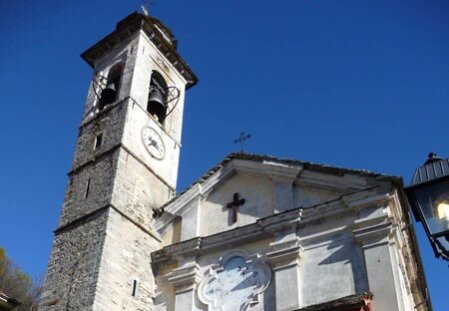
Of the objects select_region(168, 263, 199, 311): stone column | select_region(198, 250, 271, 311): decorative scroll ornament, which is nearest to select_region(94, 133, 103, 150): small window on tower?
select_region(168, 263, 199, 311): stone column

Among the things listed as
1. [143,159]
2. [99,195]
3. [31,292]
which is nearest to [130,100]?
[143,159]

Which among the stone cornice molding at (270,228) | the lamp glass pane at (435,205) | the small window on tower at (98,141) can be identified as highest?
the small window on tower at (98,141)

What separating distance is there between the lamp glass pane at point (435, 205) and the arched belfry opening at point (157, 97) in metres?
14.1

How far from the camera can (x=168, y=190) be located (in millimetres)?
16422

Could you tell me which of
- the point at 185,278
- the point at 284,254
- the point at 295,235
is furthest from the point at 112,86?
the point at 284,254

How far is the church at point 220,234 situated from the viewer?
1186 centimetres

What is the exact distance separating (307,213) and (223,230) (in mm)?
2296

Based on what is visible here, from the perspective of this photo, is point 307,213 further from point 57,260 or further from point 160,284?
point 57,260

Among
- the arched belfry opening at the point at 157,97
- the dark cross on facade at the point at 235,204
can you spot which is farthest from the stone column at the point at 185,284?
the arched belfry opening at the point at 157,97

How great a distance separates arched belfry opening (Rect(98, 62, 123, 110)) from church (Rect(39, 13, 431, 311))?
0.86 metres

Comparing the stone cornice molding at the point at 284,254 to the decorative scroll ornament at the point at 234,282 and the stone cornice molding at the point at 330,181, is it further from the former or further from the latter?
the stone cornice molding at the point at 330,181

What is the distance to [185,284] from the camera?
534 inches

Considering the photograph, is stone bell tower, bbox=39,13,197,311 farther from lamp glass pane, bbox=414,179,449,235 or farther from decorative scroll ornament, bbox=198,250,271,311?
lamp glass pane, bbox=414,179,449,235

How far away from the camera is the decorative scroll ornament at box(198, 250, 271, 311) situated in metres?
12.6
